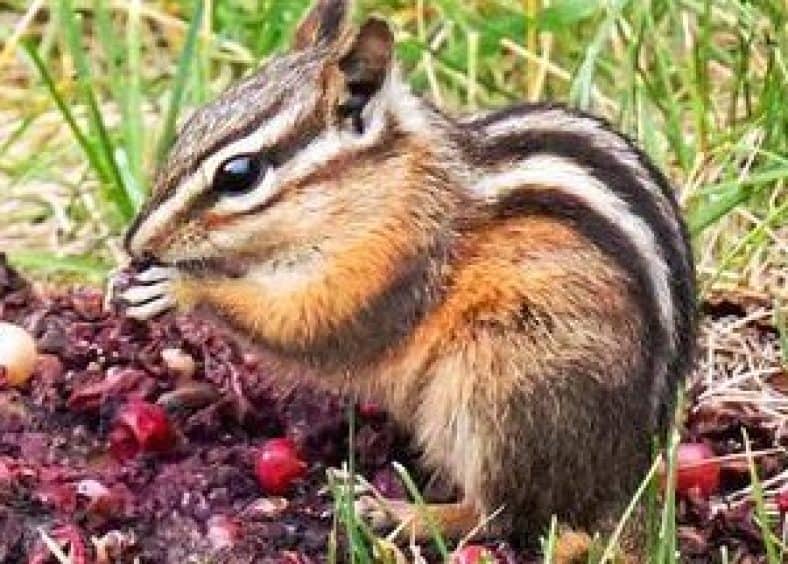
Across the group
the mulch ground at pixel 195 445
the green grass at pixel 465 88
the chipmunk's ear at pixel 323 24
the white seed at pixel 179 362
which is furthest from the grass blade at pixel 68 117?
the chipmunk's ear at pixel 323 24

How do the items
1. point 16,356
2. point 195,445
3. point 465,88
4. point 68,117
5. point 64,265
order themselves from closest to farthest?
point 195,445 < point 16,356 < point 68,117 < point 64,265 < point 465,88

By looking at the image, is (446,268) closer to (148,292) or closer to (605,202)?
(605,202)

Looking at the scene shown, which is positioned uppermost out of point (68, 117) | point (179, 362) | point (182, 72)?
point (182, 72)

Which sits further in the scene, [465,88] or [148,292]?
[465,88]

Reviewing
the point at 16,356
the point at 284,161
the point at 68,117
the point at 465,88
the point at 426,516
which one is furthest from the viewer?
the point at 465,88

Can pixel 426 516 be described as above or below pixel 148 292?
below

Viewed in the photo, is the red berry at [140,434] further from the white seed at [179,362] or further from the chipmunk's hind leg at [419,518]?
the chipmunk's hind leg at [419,518]

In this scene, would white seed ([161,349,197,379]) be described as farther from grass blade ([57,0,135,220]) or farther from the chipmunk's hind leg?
grass blade ([57,0,135,220])

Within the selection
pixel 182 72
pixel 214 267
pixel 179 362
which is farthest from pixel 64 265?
pixel 214 267
